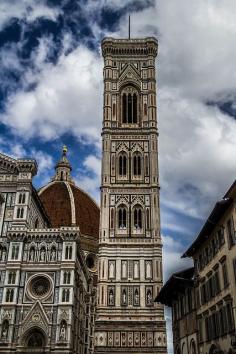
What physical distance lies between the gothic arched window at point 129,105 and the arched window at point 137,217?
1250 cm

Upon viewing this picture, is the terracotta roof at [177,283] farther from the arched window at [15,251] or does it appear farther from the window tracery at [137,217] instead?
the arched window at [15,251]

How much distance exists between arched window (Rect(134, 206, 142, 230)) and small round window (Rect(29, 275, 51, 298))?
12824mm

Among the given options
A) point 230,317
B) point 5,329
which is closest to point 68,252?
point 5,329

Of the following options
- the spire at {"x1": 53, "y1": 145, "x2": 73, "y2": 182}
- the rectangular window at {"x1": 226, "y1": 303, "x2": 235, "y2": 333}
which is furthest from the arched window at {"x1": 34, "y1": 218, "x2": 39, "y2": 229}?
the spire at {"x1": 53, "y1": 145, "x2": 73, "y2": 182}

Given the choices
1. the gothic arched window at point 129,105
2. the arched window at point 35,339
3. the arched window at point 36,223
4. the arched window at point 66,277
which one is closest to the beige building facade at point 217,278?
the arched window at point 66,277

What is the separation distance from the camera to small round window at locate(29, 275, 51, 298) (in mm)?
45162

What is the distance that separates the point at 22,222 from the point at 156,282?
52.1ft

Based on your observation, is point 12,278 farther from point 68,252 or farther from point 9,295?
point 68,252

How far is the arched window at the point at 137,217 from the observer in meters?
53.3

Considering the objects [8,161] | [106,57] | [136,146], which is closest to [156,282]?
[136,146]

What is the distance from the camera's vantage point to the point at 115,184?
55.2 meters

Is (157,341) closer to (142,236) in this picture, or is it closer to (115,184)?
(142,236)

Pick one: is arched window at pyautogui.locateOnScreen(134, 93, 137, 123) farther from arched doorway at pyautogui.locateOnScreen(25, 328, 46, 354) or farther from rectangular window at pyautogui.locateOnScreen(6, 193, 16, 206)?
arched doorway at pyautogui.locateOnScreen(25, 328, 46, 354)

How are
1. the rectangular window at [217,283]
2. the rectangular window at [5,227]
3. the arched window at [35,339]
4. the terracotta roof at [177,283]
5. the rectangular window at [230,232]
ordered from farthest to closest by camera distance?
1. the rectangular window at [5,227]
2. the arched window at [35,339]
3. the terracotta roof at [177,283]
4. the rectangular window at [217,283]
5. the rectangular window at [230,232]
